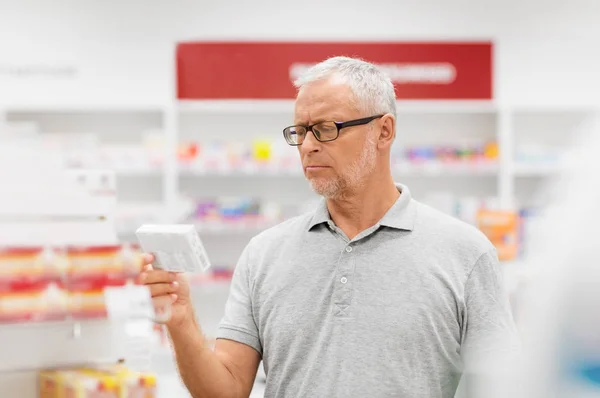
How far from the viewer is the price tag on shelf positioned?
7.96ft

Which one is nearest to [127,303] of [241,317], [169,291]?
[241,317]

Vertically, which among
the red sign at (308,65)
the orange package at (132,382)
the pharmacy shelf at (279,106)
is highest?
the red sign at (308,65)

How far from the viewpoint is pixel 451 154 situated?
6301 mm

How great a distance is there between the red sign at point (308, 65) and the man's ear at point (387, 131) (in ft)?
13.6

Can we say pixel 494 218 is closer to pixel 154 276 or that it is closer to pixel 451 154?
pixel 451 154

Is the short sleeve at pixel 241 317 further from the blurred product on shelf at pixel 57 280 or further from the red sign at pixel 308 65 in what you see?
the red sign at pixel 308 65

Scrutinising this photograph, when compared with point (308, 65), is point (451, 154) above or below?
below

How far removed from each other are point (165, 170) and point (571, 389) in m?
5.58

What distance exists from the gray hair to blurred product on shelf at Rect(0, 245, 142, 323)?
33.8 inches

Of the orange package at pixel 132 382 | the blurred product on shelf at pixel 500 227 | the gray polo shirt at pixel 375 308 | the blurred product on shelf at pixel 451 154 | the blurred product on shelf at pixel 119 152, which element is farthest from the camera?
the blurred product on shelf at pixel 451 154

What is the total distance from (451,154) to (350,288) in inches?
176

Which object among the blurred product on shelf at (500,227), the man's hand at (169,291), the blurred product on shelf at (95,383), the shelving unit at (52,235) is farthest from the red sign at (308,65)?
the man's hand at (169,291)

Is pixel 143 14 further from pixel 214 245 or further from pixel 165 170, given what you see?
pixel 214 245

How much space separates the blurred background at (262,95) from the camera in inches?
241
